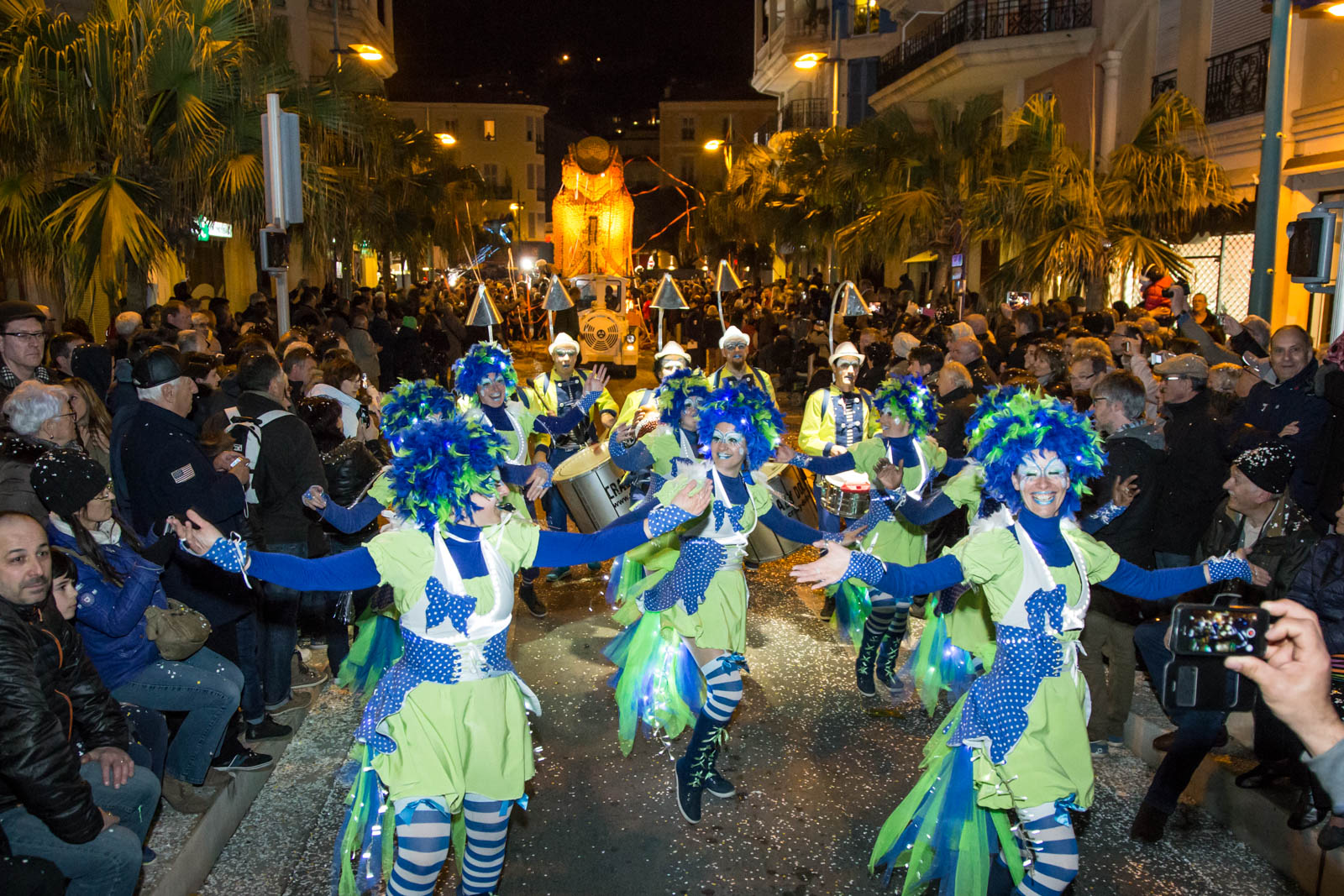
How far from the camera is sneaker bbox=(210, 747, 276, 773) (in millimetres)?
4863

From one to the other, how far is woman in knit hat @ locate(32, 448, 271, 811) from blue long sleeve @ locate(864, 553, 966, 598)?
107 inches

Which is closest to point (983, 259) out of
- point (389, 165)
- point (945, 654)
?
point (389, 165)

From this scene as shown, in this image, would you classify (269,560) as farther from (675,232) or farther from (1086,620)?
(675,232)

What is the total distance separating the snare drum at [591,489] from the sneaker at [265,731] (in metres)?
2.67

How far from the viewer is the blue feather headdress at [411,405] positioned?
4449mm

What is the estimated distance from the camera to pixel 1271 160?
8273 mm

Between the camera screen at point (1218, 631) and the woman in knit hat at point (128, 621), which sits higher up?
the camera screen at point (1218, 631)

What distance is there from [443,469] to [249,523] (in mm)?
2444

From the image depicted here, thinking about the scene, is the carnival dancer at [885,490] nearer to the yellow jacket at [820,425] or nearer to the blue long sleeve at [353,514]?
the yellow jacket at [820,425]

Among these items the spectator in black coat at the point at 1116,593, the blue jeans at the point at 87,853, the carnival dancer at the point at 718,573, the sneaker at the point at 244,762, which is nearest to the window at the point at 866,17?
the spectator in black coat at the point at 1116,593

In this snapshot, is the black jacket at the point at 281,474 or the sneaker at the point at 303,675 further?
the sneaker at the point at 303,675

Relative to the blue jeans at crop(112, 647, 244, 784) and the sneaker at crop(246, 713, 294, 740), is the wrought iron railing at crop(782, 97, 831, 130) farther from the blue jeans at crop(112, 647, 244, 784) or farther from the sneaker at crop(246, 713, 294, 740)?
the blue jeans at crop(112, 647, 244, 784)

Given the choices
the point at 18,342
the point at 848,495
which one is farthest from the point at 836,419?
the point at 18,342

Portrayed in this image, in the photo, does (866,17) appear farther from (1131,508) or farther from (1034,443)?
(1034,443)
